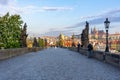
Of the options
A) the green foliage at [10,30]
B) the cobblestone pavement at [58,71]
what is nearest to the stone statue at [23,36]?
the green foliage at [10,30]

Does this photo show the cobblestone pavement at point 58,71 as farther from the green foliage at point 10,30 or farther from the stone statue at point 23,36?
the stone statue at point 23,36

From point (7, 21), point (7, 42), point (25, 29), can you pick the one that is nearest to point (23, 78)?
point (7, 42)

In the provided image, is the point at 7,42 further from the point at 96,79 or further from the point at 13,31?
the point at 96,79

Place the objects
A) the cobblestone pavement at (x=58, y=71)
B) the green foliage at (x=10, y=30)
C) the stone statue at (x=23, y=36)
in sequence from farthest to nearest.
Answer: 1. the stone statue at (x=23, y=36)
2. the green foliage at (x=10, y=30)
3. the cobblestone pavement at (x=58, y=71)

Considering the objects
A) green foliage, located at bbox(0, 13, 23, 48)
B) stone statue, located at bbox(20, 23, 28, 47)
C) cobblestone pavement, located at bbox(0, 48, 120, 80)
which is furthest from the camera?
stone statue, located at bbox(20, 23, 28, 47)

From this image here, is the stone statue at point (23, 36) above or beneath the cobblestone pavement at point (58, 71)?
above

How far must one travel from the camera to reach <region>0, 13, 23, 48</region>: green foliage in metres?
102

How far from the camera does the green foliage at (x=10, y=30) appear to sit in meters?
102

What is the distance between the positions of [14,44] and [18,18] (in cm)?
1094

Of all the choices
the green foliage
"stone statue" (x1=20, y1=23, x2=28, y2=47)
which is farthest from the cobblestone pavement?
"stone statue" (x1=20, y1=23, x2=28, y2=47)

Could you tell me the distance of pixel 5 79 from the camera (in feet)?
52.9

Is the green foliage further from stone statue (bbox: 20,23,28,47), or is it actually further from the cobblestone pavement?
the cobblestone pavement

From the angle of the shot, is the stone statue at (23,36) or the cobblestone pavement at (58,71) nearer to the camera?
the cobblestone pavement at (58,71)

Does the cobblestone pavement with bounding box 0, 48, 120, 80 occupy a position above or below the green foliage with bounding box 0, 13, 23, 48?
below
